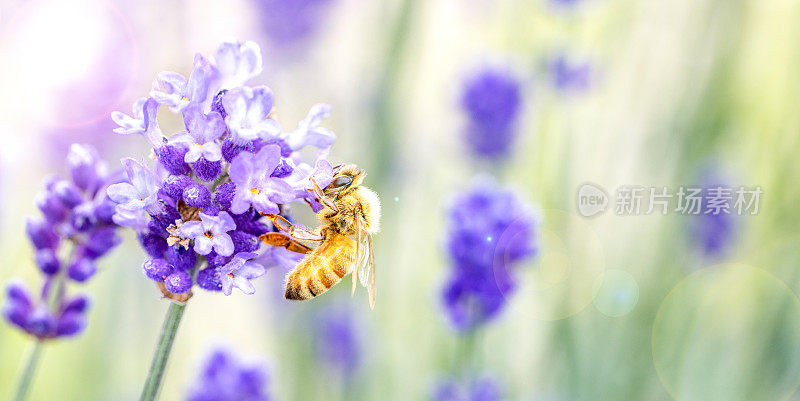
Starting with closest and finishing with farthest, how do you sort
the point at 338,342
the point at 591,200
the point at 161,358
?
the point at 161,358, the point at 338,342, the point at 591,200

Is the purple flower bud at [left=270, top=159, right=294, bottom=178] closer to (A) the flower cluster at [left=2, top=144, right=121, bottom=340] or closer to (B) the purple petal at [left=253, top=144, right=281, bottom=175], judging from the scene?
(B) the purple petal at [left=253, top=144, right=281, bottom=175]

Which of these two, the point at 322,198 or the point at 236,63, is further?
the point at 322,198

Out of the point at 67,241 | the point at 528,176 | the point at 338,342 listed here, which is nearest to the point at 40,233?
the point at 67,241

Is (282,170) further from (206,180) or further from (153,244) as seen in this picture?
(153,244)

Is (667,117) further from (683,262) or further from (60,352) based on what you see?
(60,352)

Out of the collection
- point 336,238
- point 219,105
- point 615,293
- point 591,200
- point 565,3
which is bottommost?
point 615,293

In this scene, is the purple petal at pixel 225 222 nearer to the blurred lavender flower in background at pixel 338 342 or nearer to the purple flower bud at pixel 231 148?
the purple flower bud at pixel 231 148
